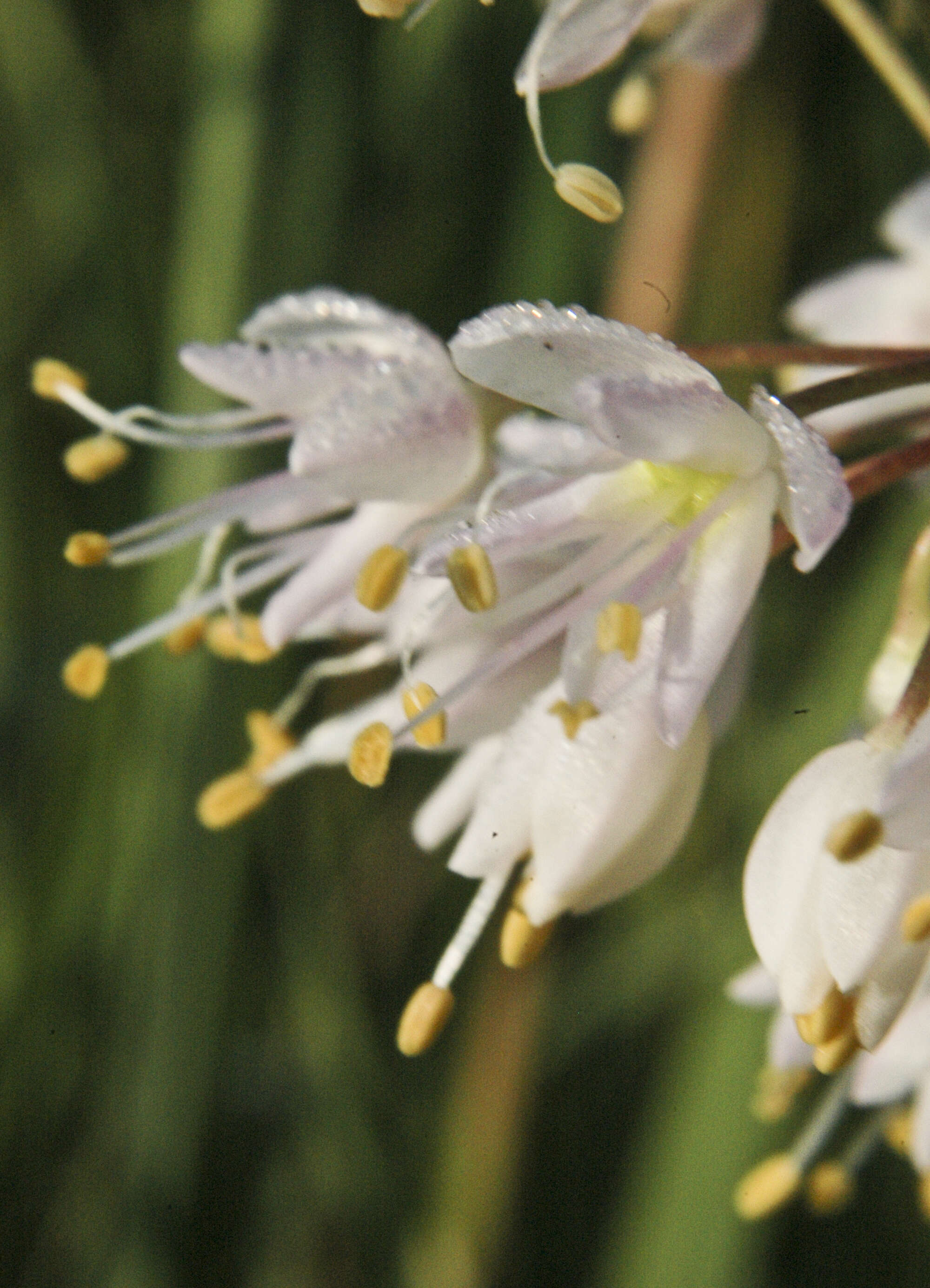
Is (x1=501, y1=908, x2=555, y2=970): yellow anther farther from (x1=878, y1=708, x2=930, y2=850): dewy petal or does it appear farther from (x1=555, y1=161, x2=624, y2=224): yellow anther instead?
(x1=555, y1=161, x2=624, y2=224): yellow anther

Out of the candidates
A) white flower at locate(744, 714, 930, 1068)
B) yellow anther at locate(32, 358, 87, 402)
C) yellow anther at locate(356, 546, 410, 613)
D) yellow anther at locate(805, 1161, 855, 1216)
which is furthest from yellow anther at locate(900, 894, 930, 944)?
yellow anther at locate(32, 358, 87, 402)

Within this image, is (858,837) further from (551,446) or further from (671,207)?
(671,207)

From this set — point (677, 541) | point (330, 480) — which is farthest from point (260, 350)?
point (677, 541)

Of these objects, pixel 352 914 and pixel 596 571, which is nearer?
pixel 596 571

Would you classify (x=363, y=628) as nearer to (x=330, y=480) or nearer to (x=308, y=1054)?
(x=330, y=480)

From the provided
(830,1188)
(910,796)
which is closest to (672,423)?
(910,796)

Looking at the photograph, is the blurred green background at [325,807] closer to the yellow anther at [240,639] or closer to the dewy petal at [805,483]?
the yellow anther at [240,639]
